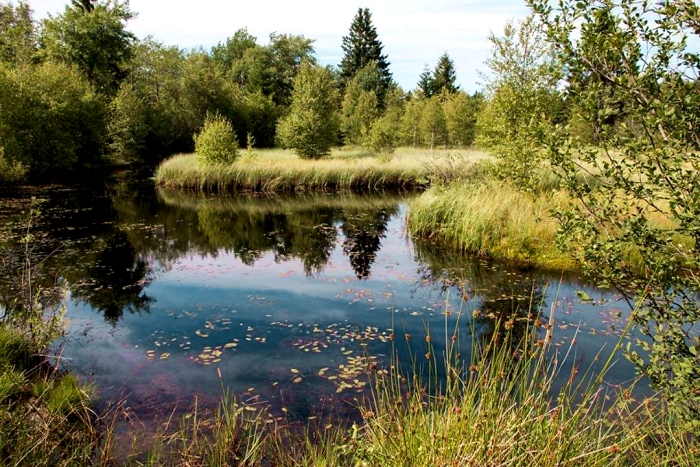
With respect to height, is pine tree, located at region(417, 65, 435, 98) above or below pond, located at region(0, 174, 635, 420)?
above

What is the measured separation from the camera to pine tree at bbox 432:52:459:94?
6053 cm

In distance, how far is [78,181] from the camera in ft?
85.0

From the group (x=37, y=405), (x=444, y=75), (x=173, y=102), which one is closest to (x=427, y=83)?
(x=444, y=75)

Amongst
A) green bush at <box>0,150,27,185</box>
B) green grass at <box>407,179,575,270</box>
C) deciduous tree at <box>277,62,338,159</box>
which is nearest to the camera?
green grass at <box>407,179,575,270</box>

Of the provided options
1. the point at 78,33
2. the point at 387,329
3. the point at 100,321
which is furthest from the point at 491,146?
the point at 78,33

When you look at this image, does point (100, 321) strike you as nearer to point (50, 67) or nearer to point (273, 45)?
point (50, 67)

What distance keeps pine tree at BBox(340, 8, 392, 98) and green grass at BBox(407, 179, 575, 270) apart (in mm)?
56584

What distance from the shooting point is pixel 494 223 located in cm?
1058

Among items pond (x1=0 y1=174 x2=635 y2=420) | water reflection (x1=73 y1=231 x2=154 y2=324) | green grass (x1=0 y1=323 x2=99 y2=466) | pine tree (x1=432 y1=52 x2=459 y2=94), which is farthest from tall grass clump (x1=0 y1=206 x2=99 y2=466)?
pine tree (x1=432 y1=52 x2=459 y2=94)

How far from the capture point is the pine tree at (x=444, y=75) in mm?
60531

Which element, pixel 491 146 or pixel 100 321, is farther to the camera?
pixel 491 146

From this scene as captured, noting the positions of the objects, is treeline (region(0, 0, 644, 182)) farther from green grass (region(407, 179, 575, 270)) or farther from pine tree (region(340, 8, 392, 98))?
pine tree (region(340, 8, 392, 98))

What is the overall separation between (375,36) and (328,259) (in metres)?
62.1

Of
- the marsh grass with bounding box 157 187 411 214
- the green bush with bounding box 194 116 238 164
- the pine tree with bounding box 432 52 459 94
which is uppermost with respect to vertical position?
the pine tree with bounding box 432 52 459 94
